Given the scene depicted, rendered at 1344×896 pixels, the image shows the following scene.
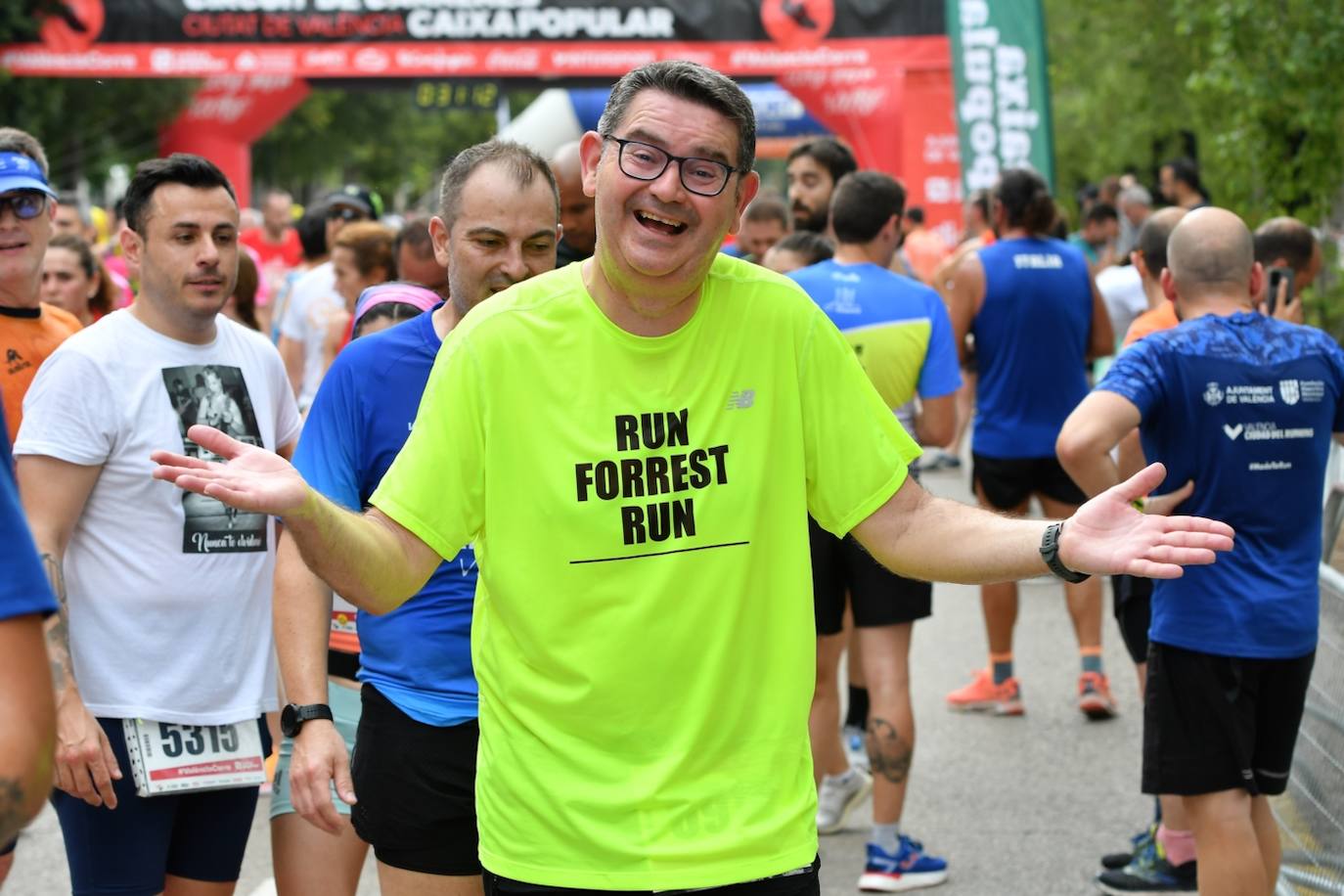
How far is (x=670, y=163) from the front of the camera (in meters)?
2.85

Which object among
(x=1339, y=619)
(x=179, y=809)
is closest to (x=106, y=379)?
(x=179, y=809)

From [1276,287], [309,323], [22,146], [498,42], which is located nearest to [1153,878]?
[1276,287]

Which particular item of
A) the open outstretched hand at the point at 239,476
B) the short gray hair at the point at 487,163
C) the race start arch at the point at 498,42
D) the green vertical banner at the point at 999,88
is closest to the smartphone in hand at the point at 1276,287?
the short gray hair at the point at 487,163

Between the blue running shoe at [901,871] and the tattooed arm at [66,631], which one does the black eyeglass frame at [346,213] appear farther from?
the tattooed arm at [66,631]

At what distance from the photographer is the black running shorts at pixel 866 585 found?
615 centimetres

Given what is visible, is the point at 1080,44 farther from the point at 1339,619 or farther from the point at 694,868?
the point at 694,868

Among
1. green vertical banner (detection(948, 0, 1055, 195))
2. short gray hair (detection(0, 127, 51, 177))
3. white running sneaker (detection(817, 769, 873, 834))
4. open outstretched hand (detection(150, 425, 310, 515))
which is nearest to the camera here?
open outstretched hand (detection(150, 425, 310, 515))

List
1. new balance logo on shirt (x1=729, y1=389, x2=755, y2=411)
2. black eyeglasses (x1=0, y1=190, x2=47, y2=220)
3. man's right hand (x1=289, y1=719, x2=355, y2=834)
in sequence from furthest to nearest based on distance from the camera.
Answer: black eyeglasses (x1=0, y1=190, x2=47, y2=220)
man's right hand (x1=289, y1=719, x2=355, y2=834)
new balance logo on shirt (x1=729, y1=389, x2=755, y2=411)

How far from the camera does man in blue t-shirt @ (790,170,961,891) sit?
6.15 meters

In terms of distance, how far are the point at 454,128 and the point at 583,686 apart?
57512mm

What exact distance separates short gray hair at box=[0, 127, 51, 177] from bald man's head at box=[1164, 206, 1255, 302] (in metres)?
3.23

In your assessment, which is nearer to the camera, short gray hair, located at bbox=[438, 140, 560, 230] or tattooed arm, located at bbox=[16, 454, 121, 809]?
tattooed arm, located at bbox=[16, 454, 121, 809]

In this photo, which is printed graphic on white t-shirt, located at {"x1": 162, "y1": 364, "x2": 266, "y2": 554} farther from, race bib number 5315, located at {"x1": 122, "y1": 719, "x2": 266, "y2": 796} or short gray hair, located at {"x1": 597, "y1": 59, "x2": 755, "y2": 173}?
short gray hair, located at {"x1": 597, "y1": 59, "x2": 755, "y2": 173}

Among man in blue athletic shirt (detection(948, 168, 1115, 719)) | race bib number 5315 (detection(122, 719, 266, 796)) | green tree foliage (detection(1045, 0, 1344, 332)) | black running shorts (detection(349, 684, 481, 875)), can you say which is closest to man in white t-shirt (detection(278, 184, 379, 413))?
man in blue athletic shirt (detection(948, 168, 1115, 719))
